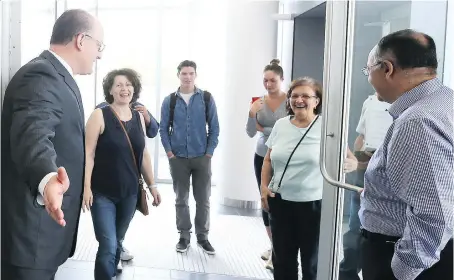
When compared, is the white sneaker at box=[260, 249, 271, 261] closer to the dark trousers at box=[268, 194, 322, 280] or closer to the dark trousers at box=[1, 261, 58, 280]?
the dark trousers at box=[268, 194, 322, 280]

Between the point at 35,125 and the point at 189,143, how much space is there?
2.09 metres

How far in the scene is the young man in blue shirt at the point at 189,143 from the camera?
3.32m

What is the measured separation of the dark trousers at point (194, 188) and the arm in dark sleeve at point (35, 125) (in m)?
2.00

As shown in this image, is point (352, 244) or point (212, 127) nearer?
point (352, 244)

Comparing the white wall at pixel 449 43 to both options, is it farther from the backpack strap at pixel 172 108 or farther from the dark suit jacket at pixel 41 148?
the backpack strap at pixel 172 108

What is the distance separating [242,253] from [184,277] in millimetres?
680

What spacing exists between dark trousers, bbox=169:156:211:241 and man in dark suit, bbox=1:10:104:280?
1.81 m

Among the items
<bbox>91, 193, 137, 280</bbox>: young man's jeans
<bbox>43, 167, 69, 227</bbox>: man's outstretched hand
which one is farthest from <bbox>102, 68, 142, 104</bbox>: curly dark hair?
<bbox>43, 167, 69, 227</bbox>: man's outstretched hand

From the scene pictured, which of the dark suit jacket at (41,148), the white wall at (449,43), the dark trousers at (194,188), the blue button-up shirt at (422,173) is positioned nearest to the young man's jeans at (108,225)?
the dark suit jacket at (41,148)

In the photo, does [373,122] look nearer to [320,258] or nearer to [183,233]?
[320,258]

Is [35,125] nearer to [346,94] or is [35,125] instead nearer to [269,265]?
[346,94]

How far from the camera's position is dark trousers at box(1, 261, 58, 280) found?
141cm

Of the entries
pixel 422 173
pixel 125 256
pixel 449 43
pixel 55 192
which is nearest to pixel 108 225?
pixel 125 256

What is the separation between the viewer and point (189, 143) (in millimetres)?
3309
